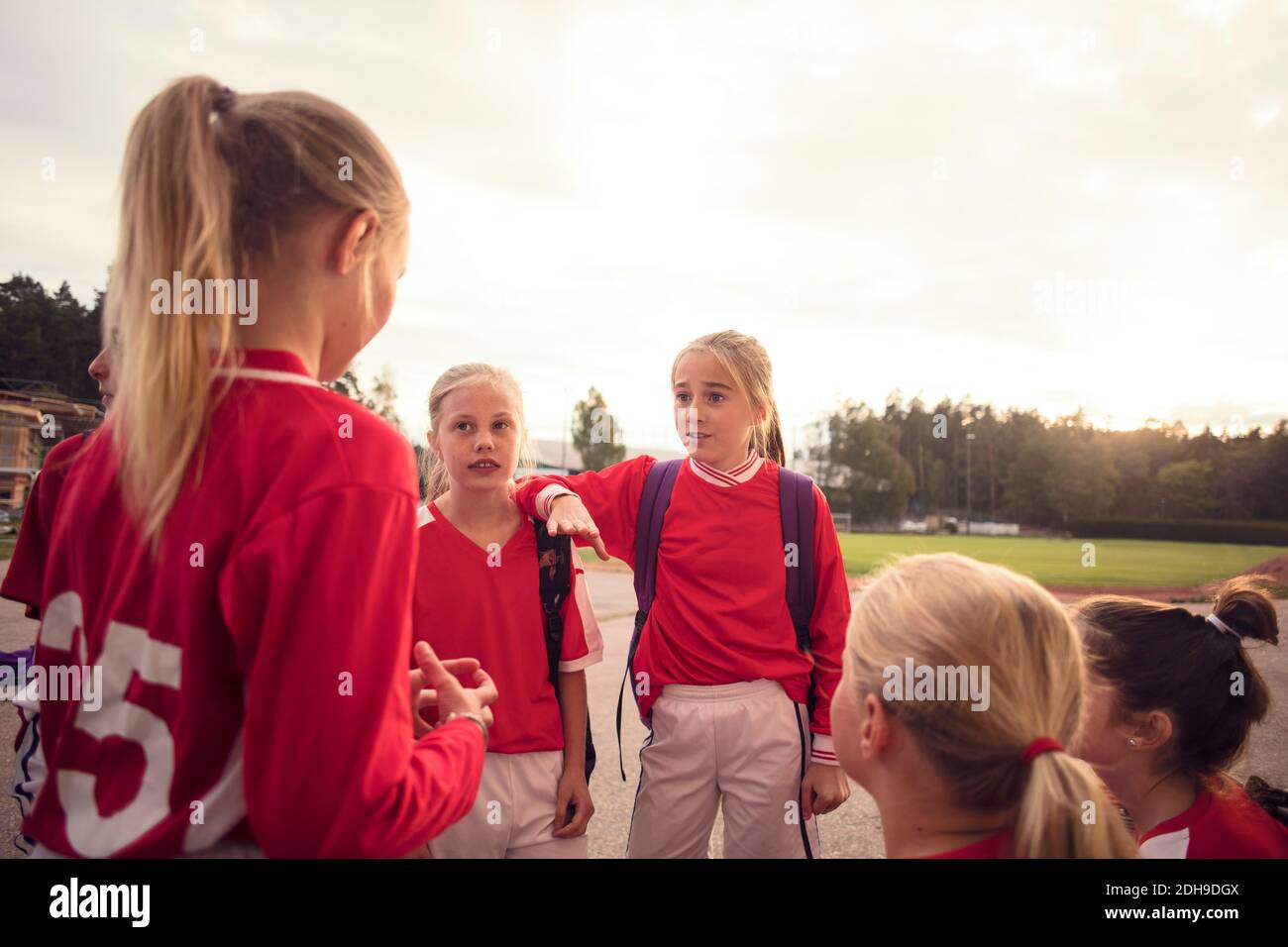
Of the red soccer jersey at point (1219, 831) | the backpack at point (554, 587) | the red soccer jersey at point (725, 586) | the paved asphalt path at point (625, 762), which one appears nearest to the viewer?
the red soccer jersey at point (1219, 831)

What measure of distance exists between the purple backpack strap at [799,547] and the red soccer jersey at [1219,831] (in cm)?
125

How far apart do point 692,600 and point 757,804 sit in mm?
776

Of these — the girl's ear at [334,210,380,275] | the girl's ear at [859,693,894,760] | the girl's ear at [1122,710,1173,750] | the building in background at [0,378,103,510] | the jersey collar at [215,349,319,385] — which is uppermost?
the building in background at [0,378,103,510]

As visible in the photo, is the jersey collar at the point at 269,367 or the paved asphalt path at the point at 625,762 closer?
the jersey collar at the point at 269,367

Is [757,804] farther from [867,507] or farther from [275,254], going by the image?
[867,507]

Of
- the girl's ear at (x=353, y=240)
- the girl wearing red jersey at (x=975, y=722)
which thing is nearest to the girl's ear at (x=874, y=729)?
the girl wearing red jersey at (x=975, y=722)

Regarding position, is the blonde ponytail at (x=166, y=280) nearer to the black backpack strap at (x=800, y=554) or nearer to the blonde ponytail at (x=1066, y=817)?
the blonde ponytail at (x=1066, y=817)

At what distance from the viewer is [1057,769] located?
1.48m

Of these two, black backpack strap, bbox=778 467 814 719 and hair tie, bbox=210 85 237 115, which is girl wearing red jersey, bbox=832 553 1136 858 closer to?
black backpack strap, bbox=778 467 814 719

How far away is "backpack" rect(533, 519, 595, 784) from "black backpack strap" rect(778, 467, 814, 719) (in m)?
0.89

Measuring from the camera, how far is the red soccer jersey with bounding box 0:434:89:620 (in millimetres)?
1573

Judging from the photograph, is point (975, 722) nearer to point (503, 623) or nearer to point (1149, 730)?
point (1149, 730)

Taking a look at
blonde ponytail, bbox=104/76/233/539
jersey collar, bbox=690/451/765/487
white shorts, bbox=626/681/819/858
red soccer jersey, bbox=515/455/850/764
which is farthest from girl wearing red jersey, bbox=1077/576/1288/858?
blonde ponytail, bbox=104/76/233/539

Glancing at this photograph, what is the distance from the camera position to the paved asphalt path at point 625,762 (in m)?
4.21
